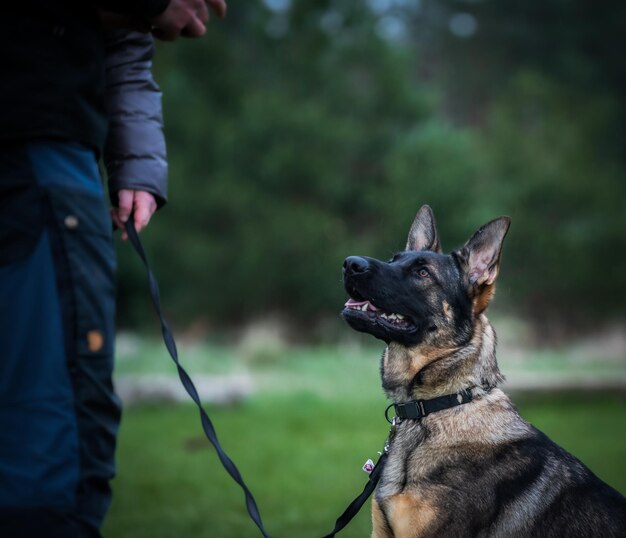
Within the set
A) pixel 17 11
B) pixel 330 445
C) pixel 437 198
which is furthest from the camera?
pixel 437 198

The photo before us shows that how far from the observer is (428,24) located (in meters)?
24.1

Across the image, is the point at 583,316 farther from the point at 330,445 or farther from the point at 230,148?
the point at 330,445

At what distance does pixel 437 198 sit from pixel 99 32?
48.2 ft

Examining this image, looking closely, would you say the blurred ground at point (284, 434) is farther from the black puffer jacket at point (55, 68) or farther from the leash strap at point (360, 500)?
the black puffer jacket at point (55, 68)

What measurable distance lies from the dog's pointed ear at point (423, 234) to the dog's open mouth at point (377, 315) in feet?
1.46

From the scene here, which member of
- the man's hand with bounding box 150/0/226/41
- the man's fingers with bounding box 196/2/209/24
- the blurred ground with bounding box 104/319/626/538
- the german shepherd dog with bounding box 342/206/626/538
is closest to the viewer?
the man's hand with bounding box 150/0/226/41

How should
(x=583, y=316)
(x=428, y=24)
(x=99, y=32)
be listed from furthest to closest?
(x=428, y=24) < (x=583, y=316) < (x=99, y=32)

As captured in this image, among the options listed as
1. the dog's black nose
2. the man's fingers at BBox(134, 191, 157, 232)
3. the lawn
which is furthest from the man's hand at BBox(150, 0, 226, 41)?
the lawn

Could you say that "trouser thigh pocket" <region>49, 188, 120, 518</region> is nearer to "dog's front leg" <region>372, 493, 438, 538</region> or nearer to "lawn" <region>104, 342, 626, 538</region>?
"dog's front leg" <region>372, 493, 438, 538</region>

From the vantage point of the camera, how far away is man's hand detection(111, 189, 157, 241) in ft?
7.19

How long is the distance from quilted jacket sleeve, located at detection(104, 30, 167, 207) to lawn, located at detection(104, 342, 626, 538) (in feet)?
10.0

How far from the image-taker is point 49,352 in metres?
1.54

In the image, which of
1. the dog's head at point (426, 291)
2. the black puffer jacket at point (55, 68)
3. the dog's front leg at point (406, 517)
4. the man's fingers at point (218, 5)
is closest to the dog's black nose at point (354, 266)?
the dog's head at point (426, 291)

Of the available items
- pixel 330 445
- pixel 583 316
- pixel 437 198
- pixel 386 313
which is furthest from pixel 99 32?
pixel 583 316
